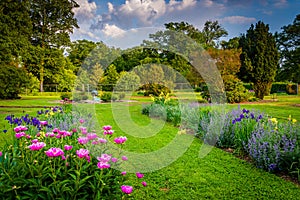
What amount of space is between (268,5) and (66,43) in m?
19.4

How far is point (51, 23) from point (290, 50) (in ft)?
89.9

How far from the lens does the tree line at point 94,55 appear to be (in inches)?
596

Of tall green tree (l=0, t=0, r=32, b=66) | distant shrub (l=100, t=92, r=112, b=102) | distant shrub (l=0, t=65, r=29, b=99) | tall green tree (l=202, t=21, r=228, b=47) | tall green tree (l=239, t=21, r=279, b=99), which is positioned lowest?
distant shrub (l=100, t=92, r=112, b=102)

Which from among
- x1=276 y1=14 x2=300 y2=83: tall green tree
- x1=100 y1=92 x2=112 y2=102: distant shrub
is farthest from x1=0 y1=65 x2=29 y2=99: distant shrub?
x1=276 y1=14 x2=300 y2=83: tall green tree

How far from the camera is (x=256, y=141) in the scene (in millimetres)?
3490

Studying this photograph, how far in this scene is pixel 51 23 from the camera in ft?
78.8

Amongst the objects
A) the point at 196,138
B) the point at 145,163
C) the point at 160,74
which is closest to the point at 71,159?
the point at 145,163

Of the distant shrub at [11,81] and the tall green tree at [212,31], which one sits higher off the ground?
the tall green tree at [212,31]

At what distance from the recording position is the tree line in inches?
596

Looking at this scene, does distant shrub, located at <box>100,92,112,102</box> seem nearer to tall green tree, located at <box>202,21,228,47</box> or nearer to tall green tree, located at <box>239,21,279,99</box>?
tall green tree, located at <box>239,21,279,99</box>

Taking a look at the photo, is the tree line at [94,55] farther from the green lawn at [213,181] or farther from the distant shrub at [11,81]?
the green lawn at [213,181]

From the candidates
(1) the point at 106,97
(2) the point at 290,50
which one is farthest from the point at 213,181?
(2) the point at 290,50

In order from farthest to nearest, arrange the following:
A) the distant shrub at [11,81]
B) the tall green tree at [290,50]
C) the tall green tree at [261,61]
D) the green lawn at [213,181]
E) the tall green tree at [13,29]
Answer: the tall green tree at [290,50]
the tall green tree at [13,29]
the distant shrub at [11,81]
the tall green tree at [261,61]
the green lawn at [213,181]

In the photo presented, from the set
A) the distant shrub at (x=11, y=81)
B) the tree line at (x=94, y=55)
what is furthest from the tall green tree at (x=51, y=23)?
the distant shrub at (x=11, y=81)
